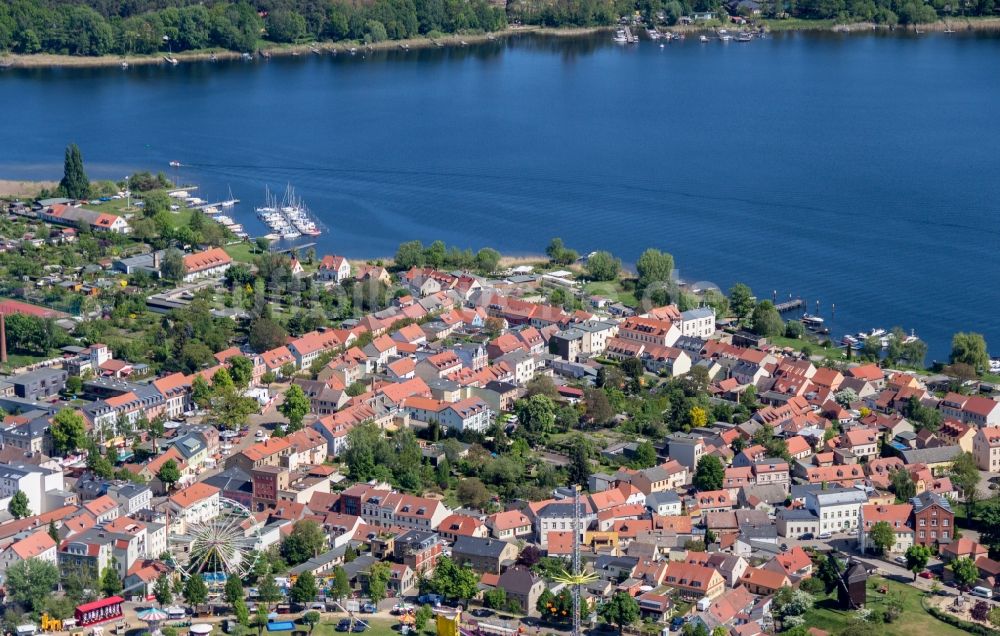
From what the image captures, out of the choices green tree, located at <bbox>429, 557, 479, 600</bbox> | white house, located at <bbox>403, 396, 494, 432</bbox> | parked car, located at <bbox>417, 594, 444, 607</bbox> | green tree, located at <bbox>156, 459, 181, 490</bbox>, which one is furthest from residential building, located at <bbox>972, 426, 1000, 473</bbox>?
green tree, located at <bbox>156, 459, 181, 490</bbox>

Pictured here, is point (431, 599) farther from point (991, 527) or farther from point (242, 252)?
point (242, 252)

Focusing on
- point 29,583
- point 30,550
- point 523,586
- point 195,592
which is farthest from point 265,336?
point 523,586

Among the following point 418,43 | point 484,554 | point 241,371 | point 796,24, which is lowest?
point 484,554

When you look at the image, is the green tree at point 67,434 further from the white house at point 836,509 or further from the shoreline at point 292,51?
the shoreline at point 292,51

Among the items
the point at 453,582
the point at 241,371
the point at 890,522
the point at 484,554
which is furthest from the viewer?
the point at 241,371

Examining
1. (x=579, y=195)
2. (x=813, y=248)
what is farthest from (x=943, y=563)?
(x=579, y=195)

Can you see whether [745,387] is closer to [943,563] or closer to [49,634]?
[943,563]

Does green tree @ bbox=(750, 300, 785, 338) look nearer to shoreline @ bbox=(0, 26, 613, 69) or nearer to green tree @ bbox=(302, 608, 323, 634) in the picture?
green tree @ bbox=(302, 608, 323, 634)
